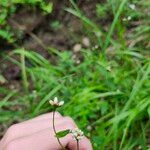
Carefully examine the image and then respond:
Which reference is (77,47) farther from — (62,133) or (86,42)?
(62,133)

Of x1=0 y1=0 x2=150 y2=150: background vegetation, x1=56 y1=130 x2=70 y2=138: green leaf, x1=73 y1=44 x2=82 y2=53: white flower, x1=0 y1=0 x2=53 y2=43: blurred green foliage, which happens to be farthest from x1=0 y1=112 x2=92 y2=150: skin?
x1=73 y1=44 x2=82 y2=53: white flower

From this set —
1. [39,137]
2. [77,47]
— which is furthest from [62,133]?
[77,47]

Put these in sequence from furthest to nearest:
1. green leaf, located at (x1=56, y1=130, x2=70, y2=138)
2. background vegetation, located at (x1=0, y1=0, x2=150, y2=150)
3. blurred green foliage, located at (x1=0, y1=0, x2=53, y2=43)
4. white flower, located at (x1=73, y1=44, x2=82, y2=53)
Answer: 1. white flower, located at (x1=73, y1=44, x2=82, y2=53)
2. blurred green foliage, located at (x1=0, y1=0, x2=53, y2=43)
3. background vegetation, located at (x1=0, y1=0, x2=150, y2=150)
4. green leaf, located at (x1=56, y1=130, x2=70, y2=138)

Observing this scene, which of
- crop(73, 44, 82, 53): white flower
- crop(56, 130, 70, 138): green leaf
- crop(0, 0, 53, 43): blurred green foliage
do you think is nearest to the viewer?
crop(56, 130, 70, 138): green leaf

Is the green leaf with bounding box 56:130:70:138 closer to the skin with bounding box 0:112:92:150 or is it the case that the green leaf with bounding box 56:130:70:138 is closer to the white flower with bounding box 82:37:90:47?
the skin with bounding box 0:112:92:150

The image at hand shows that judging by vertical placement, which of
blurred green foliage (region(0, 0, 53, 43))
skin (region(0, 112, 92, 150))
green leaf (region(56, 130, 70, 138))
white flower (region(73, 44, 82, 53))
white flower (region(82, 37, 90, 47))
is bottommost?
white flower (region(73, 44, 82, 53))

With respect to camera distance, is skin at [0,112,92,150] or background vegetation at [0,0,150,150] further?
background vegetation at [0,0,150,150]

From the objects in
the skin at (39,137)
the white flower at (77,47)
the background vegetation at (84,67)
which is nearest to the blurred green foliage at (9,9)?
the background vegetation at (84,67)
